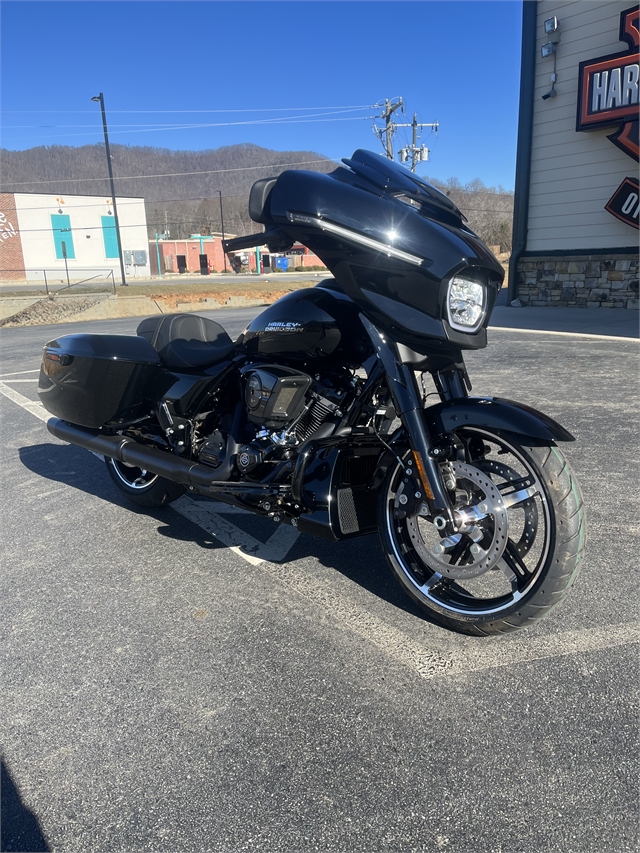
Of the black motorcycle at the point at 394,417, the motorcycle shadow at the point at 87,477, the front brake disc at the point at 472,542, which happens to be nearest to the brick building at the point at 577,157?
the motorcycle shadow at the point at 87,477

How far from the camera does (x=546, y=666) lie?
8.05 ft

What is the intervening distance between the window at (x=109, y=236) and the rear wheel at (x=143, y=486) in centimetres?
6016

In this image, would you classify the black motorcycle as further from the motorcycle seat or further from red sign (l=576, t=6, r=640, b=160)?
red sign (l=576, t=6, r=640, b=160)

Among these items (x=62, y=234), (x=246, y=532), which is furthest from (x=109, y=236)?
(x=246, y=532)

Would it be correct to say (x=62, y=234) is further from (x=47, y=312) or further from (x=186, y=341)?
(x=186, y=341)

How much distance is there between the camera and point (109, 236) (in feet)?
197

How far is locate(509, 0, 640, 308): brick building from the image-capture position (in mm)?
13758

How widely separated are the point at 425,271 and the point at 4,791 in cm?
227

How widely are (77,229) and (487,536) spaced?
63847 mm

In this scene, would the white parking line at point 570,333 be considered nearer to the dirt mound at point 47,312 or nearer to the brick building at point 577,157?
the brick building at point 577,157

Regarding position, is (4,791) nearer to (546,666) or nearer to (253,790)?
(253,790)

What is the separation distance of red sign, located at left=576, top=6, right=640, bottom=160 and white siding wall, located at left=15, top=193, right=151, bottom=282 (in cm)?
5086

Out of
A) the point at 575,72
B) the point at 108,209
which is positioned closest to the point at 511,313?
the point at 575,72

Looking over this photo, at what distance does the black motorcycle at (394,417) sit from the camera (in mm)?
2475
